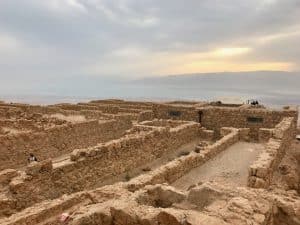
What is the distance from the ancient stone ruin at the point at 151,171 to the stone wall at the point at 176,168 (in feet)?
0.11

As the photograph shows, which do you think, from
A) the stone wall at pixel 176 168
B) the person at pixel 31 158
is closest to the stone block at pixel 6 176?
the stone wall at pixel 176 168

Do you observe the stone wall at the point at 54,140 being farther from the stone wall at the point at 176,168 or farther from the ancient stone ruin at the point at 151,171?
the stone wall at the point at 176,168

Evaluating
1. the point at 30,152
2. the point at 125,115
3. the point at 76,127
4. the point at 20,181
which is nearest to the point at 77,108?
the point at 125,115

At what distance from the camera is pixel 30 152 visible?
19.7m

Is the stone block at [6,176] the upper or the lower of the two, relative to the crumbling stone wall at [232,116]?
lower

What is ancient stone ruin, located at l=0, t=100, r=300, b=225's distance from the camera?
23.0 feet

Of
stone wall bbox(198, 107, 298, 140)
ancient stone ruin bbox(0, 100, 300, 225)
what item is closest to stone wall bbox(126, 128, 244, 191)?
ancient stone ruin bbox(0, 100, 300, 225)

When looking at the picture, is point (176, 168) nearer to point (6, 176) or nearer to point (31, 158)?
point (6, 176)

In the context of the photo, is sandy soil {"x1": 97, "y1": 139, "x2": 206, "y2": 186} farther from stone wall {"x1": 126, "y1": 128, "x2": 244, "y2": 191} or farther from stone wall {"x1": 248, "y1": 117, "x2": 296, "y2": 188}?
stone wall {"x1": 248, "y1": 117, "x2": 296, "y2": 188}

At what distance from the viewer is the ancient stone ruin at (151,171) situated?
7.00 metres

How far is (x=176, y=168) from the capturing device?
13.7m

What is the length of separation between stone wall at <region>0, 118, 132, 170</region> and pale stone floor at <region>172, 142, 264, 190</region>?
8419 millimetres

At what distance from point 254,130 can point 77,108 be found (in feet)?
47.7

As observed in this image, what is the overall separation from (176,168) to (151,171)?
0.81 meters
